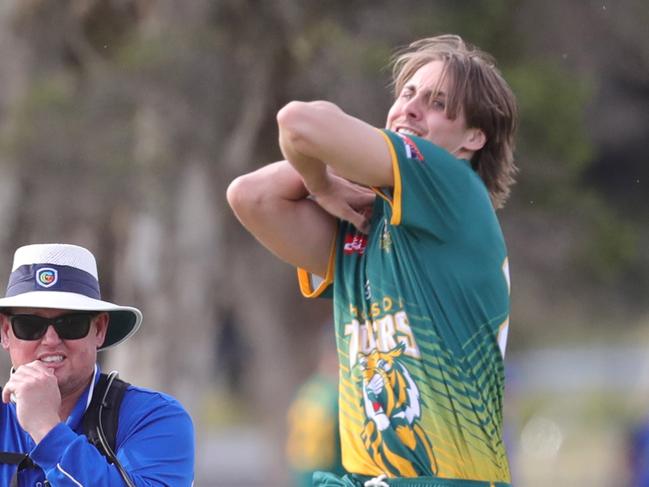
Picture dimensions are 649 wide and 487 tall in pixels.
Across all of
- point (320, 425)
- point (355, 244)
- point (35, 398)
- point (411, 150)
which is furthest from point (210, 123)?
point (35, 398)

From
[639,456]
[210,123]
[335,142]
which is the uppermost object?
[210,123]

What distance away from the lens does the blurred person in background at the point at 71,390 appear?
421 centimetres

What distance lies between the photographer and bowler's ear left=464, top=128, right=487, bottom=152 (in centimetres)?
469

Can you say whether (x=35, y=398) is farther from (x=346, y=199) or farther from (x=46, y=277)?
(x=346, y=199)

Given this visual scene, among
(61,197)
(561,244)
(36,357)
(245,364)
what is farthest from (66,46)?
(245,364)

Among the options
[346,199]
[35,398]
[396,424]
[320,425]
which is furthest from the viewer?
[320,425]

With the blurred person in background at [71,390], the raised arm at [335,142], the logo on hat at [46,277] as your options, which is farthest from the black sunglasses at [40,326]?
the raised arm at [335,142]

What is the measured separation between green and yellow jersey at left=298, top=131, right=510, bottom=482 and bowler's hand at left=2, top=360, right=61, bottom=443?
93 centimetres

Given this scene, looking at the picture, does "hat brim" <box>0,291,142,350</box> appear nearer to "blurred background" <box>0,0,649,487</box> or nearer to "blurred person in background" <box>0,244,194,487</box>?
"blurred person in background" <box>0,244,194,487</box>

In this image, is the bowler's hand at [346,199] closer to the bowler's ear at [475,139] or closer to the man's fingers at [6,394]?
the bowler's ear at [475,139]

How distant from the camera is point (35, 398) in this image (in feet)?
13.6

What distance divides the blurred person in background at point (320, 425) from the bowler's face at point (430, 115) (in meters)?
5.55

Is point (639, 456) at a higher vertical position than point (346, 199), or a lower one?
higher

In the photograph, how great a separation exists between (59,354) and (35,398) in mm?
246
